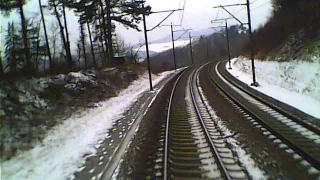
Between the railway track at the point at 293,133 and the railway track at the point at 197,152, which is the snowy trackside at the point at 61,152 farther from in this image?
the railway track at the point at 293,133

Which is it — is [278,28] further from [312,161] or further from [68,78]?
[312,161]

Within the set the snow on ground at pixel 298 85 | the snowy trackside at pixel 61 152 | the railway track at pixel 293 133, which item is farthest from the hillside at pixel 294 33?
the snowy trackside at pixel 61 152

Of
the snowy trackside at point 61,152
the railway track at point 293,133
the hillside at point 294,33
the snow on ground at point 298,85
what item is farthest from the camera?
the hillside at point 294,33

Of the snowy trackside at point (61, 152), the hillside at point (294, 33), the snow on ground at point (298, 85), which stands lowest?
the snowy trackside at point (61, 152)

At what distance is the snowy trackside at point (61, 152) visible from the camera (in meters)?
7.36

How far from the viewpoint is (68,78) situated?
19203mm

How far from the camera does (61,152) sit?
29.3 feet

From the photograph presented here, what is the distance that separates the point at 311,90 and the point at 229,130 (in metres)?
8.08

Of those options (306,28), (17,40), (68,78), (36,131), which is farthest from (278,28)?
(36,131)

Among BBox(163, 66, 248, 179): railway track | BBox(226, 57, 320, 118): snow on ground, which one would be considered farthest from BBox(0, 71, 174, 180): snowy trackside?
BBox(226, 57, 320, 118): snow on ground

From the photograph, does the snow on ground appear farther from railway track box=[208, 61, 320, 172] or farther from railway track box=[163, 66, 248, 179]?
railway track box=[163, 66, 248, 179]

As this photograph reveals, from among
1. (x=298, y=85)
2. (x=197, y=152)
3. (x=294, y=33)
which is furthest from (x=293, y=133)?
(x=294, y=33)

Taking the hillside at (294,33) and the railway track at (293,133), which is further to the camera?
the hillside at (294,33)

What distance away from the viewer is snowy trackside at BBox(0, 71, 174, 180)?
24.1ft
